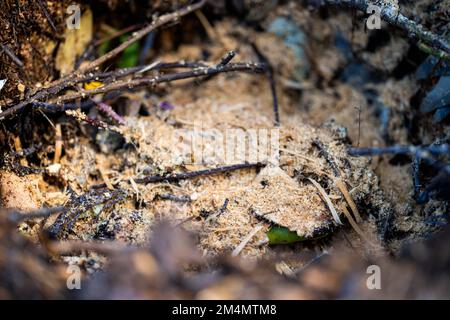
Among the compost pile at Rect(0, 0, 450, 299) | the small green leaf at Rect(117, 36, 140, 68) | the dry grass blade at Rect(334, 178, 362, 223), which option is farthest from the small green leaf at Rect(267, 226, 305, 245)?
the small green leaf at Rect(117, 36, 140, 68)

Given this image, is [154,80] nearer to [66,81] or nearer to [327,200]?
[66,81]

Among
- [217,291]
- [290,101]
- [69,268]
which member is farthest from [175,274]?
[290,101]

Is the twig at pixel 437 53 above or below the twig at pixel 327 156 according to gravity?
above

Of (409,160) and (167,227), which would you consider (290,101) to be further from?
(167,227)

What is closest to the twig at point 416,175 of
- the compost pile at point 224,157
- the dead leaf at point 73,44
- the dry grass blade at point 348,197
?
the compost pile at point 224,157

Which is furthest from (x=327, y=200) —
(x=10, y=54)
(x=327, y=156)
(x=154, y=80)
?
(x=10, y=54)

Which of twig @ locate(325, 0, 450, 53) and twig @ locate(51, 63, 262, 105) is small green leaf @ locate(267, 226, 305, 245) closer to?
twig @ locate(51, 63, 262, 105)

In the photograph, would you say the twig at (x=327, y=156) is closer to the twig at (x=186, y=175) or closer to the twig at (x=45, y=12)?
the twig at (x=186, y=175)

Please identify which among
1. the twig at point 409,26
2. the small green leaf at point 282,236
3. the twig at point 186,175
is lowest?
the small green leaf at point 282,236
